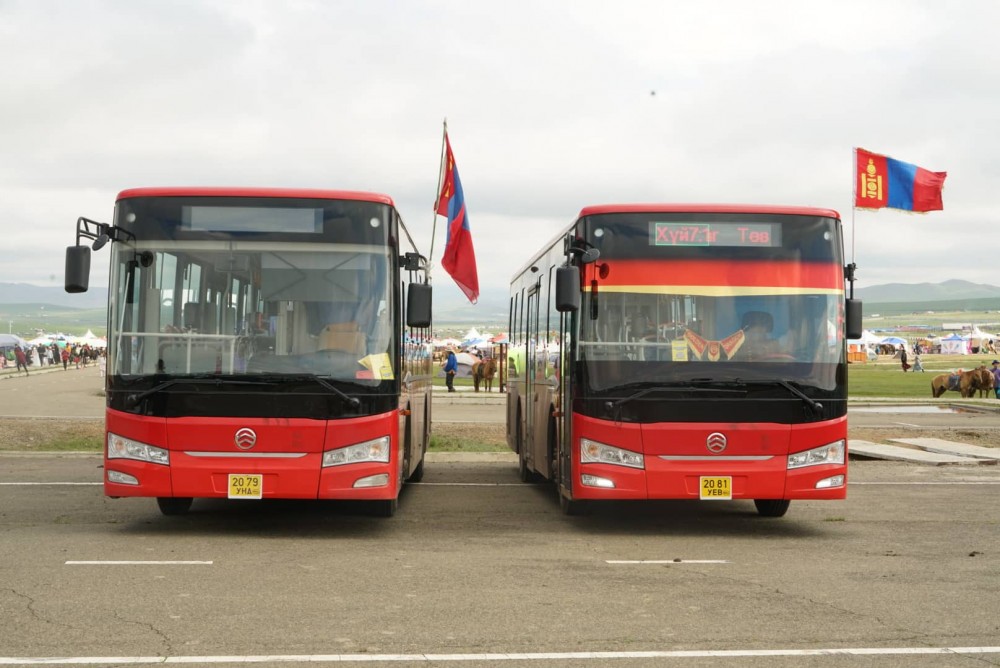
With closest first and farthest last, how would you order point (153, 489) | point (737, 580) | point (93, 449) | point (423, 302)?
1. point (737, 580)
2. point (153, 489)
3. point (423, 302)
4. point (93, 449)

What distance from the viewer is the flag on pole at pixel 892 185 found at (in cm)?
2414

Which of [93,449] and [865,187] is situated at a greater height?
[865,187]

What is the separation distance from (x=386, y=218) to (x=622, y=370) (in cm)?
252

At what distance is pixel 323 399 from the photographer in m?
10.7

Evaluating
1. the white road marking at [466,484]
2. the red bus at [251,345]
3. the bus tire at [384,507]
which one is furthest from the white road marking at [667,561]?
the white road marking at [466,484]

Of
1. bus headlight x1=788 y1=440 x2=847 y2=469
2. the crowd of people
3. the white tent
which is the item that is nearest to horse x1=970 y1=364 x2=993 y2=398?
bus headlight x1=788 y1=440 x2=847 y2=469

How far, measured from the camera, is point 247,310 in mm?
10766

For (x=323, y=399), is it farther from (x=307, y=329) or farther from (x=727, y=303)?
(x=727, y=303)

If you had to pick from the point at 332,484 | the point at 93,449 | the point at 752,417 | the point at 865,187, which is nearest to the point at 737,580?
the point at 752,417

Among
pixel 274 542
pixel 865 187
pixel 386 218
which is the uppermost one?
pixel 865 187

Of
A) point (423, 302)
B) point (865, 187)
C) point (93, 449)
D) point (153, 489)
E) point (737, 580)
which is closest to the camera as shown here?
point (737, 580)

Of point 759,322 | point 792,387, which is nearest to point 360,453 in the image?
point 759,322

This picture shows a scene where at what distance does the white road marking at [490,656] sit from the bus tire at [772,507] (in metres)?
6.19

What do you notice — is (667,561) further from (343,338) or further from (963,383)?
(963,383)
